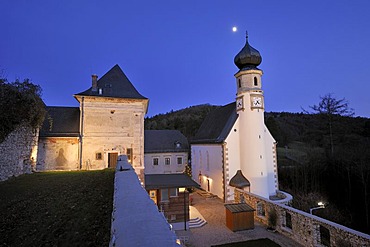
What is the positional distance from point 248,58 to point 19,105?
15841mm

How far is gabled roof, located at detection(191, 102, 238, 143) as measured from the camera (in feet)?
60.1

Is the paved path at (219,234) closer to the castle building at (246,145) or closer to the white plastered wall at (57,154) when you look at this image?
the castle building at (246,145)

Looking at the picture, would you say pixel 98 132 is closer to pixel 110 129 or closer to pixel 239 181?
pixel 110 129

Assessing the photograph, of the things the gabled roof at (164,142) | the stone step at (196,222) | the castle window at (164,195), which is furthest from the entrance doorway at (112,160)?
the gabled roof at (164,142)

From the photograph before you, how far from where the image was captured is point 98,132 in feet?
50.5

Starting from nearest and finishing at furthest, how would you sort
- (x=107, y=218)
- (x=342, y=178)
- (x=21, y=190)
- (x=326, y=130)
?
(x=107, y=218)
(x=21, y=190)
(x=342, y=178)
(x=326, y=130)

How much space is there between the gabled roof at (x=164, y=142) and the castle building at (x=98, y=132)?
1010 cm

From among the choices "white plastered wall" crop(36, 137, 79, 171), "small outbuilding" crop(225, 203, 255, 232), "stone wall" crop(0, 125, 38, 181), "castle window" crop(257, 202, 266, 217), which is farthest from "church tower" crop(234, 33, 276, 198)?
"stone wall" crop(0, 125, 38, 181)

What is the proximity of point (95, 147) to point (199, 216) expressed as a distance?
8732mm

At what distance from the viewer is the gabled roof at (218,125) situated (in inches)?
722

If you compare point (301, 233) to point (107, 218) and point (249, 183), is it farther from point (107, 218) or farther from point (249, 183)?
point (107, 218)

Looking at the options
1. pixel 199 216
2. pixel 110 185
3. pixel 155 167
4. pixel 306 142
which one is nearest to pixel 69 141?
pixel 110 185

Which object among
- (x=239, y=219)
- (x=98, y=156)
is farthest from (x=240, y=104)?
(x=98, y=156)

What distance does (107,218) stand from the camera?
448cm
